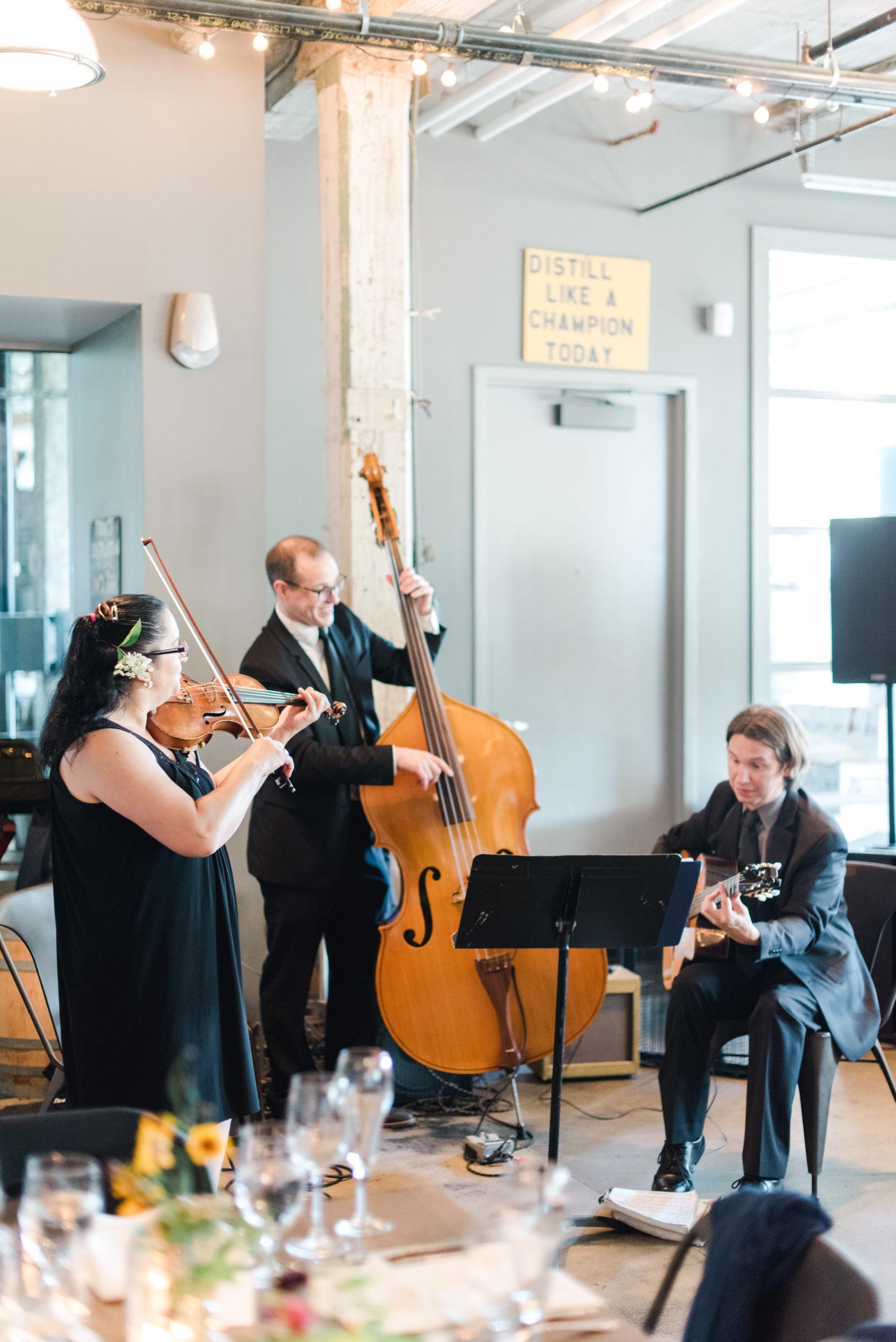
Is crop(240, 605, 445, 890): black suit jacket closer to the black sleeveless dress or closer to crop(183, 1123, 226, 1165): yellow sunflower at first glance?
the black sleeveless dress

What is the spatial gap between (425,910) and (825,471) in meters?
3.53

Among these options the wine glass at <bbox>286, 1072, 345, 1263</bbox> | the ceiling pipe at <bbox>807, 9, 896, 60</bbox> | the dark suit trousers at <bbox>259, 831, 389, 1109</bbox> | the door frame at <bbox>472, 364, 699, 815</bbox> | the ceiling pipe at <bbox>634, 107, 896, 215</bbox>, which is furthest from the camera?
the door frame at <bbox>472, 364, 699, 815</bbox>

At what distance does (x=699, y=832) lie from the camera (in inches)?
147

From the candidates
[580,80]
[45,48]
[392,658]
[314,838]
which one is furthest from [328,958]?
[580,80]

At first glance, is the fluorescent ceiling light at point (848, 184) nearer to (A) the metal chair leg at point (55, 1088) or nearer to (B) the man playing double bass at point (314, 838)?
(B) the man playing double bass at point (314, 838)

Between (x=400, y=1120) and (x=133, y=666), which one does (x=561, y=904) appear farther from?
(x=400, y=1120)

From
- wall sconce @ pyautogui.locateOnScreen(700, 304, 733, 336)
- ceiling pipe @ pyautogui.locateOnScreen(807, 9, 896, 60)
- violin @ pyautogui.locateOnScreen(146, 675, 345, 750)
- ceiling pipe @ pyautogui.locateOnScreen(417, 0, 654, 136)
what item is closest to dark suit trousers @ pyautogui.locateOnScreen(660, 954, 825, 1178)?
violin @ pyautogui.locateOnScreen(146, 675, 345, 750)

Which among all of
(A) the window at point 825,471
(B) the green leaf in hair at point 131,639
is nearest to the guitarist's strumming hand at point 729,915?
(B) the green leaf in hair at point 131,639

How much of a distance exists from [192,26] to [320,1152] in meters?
3.17

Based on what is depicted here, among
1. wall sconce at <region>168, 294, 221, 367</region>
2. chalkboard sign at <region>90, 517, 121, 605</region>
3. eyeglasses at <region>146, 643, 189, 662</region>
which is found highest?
wall sconce at <region>168, 294, 221, 367</region>

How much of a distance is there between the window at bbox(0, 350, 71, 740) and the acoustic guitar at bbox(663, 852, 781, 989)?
228 centimetres

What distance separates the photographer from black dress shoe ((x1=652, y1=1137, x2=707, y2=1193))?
3221 mm

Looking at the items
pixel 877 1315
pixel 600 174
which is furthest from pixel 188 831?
pixel 600 174

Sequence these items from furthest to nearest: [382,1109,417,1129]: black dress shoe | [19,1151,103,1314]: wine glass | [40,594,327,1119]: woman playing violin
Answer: [382,1109,417,1129]: black dress shoe → [40,594,327,1119]: woman playing violin → [19,1151,103,1314]: wine glass
